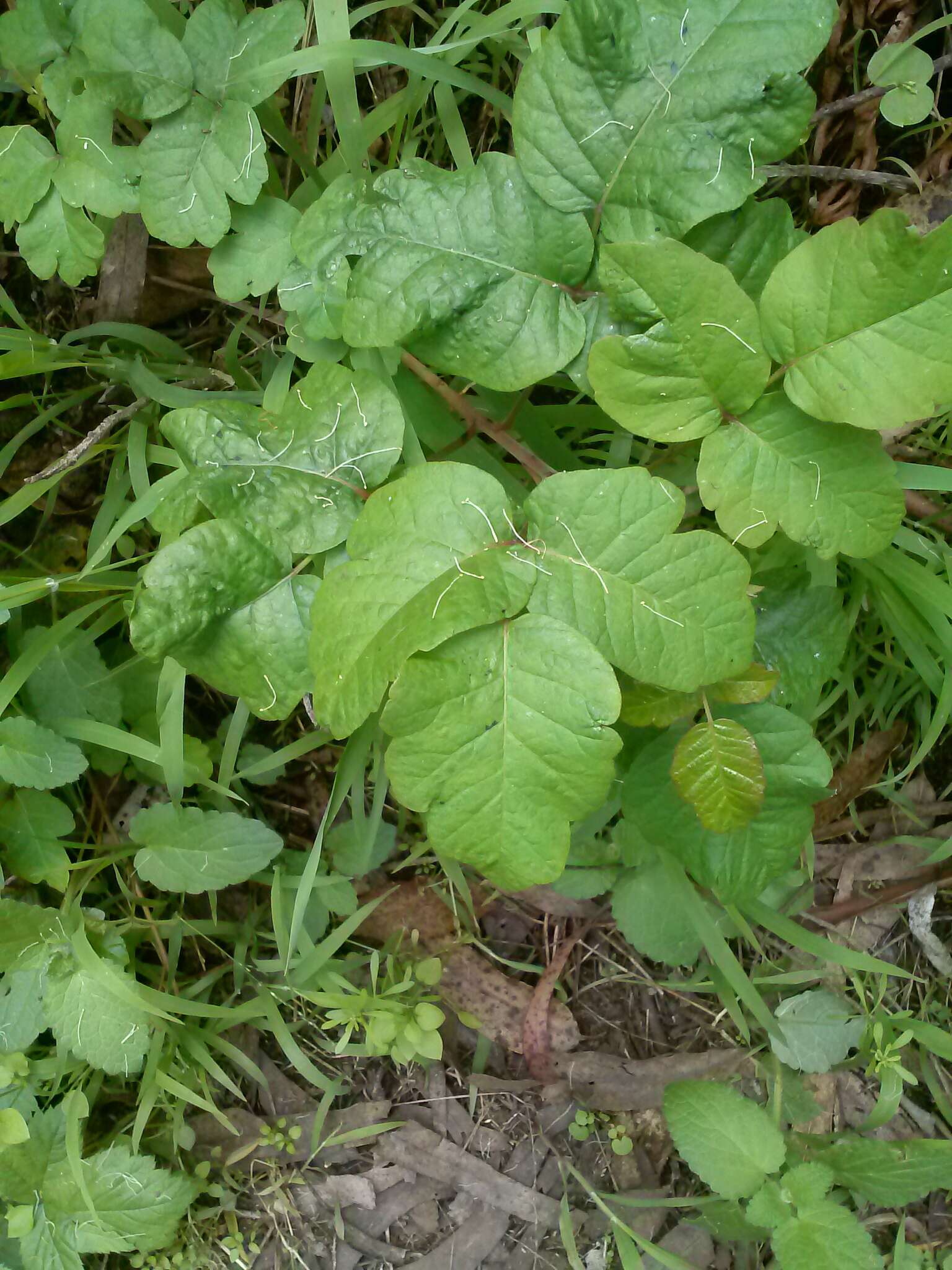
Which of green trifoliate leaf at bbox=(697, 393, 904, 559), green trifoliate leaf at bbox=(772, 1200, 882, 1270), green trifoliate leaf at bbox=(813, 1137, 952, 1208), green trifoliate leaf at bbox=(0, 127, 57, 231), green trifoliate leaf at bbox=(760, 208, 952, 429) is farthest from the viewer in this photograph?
green trifoliate leaf at bbox=(813, 1137, 952, 1208)

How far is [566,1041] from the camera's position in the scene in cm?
203

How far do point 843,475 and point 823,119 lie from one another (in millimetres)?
925

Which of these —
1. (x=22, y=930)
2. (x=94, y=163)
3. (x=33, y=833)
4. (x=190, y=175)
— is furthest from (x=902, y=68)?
(x=22, y=930)

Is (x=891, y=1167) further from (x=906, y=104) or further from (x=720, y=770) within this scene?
(x=906, y=104)

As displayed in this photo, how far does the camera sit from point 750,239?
1229 millimetres

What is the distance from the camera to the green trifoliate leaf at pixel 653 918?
185 centimetres

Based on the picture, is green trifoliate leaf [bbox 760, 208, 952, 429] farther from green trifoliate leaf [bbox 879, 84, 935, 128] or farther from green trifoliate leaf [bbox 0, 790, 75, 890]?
green trifoliate leaf [bbox 0, 790, 75, 890]

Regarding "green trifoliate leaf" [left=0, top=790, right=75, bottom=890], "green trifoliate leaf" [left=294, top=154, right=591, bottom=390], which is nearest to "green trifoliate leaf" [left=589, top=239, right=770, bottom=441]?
"green trifoliate leaf" [left=294, top=154, right=591, bottom=390]

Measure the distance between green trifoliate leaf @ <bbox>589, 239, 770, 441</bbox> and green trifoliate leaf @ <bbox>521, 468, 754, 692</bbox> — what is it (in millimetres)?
131

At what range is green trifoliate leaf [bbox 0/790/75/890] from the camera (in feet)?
5.67

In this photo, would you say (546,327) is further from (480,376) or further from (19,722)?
(19,722)

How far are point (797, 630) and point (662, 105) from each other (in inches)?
32.7

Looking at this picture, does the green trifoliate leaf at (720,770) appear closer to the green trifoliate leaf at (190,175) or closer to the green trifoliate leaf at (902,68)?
the green trifoliate leaf at (190,175)

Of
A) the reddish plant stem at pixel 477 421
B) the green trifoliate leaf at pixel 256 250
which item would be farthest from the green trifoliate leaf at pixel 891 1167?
the green trifoliate leaf at pixel 256 250
